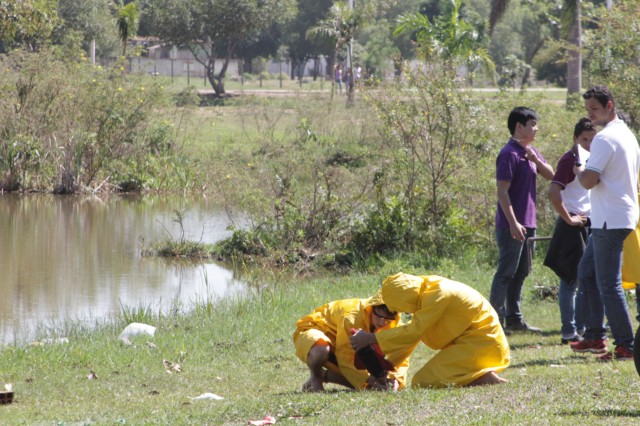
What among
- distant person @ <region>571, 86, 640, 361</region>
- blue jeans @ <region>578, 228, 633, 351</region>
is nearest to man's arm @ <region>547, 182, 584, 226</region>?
blue jeans @ <region>578, 228, 633, 351</region>

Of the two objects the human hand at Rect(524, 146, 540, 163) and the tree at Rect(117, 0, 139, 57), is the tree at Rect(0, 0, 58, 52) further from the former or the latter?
the tree at Rect(117, 0, 139, 57)

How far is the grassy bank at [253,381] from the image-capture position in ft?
19.7

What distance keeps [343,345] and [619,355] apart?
83.3 inches

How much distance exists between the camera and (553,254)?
28.4 ft

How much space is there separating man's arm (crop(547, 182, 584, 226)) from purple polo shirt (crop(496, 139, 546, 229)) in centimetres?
48

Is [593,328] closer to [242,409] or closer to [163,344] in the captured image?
[242,409]

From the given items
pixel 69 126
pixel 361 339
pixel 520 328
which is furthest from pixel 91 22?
pixel 361 339

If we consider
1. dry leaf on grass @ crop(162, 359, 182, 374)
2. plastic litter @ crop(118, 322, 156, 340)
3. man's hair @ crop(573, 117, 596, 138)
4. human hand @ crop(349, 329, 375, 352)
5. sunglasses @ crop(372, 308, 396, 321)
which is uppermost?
man's hair @ crop(573, 117, 596, 138)

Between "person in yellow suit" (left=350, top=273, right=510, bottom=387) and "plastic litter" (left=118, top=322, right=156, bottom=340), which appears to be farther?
"plastic litter" (left=118, top=322, right=156, bottom=340)

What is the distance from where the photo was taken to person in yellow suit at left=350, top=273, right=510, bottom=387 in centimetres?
665

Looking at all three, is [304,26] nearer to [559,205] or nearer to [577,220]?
[577,220]

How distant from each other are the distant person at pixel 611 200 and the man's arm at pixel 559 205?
0.79 m

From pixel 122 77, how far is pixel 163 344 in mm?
16898

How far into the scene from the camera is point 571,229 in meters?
8.57
